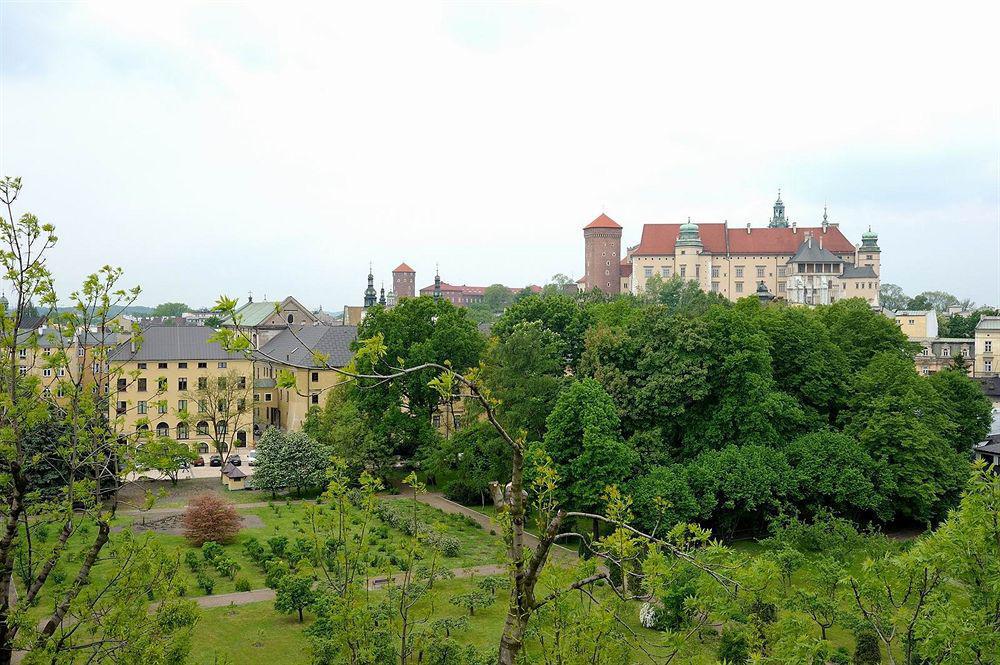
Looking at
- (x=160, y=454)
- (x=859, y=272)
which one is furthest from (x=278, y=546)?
(x=859, y=272)

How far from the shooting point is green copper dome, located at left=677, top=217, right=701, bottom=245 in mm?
97938

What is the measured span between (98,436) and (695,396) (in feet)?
66.6

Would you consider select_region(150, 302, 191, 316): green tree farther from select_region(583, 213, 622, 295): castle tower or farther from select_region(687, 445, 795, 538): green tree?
select_region(687, 445, 795, 538): green tree

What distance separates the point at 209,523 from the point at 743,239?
276ft

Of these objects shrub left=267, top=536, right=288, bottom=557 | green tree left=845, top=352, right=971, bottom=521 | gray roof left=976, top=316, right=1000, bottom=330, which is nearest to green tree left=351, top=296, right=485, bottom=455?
shrub left=267, top=536, right=288, bottom=557

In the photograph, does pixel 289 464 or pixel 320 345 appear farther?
pixel 320 345

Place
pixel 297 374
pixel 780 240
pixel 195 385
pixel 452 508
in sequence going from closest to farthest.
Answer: pixel 452 508 < pixel 195 385 < pixel 297 374 < pixel 780 240

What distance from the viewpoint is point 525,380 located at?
30.2m

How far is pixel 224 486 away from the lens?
121 feet

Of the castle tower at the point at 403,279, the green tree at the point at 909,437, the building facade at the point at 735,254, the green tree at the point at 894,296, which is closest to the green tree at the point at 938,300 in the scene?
the green tree at the point at 894,296

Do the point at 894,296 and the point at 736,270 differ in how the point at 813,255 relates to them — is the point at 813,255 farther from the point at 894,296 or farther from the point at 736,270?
the point at 894,296

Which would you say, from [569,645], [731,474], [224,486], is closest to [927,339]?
[731,474]

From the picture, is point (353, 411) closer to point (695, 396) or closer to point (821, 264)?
point (695, 396)

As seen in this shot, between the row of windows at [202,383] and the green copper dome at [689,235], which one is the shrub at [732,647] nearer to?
the row of windows at [202,383]
